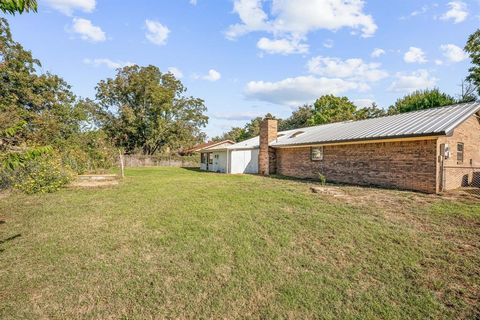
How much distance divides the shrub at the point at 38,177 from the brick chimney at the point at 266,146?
1290cm

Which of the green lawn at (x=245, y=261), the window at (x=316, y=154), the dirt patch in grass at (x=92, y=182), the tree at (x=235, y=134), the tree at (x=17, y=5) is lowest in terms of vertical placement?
the green lawn at (x=245, y=261)

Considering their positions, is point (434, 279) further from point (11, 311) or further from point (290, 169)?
point (290, 169)

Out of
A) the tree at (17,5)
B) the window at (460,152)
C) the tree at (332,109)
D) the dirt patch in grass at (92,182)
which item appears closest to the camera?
the tree at (17,5)

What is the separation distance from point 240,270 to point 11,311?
3168 mm

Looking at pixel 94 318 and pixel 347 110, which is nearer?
pixel 94 318

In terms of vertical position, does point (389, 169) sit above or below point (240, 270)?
above

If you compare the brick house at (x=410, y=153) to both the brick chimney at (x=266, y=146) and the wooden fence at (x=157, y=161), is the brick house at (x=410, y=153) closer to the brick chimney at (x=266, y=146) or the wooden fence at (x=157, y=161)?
the brick chimney at (x=266, y=146)

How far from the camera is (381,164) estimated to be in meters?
11.9

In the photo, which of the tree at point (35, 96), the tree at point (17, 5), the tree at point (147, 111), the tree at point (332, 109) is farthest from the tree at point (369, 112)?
the tree at point (17, 5)

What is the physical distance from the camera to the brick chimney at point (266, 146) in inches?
786

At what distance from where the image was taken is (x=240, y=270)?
14.8 feet

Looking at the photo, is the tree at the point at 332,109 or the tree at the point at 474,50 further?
the tree at the point at 332,109

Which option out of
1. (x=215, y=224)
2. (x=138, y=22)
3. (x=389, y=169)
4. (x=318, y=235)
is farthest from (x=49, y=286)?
(x=389, y=169)

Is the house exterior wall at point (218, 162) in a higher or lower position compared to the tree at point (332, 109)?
lower
